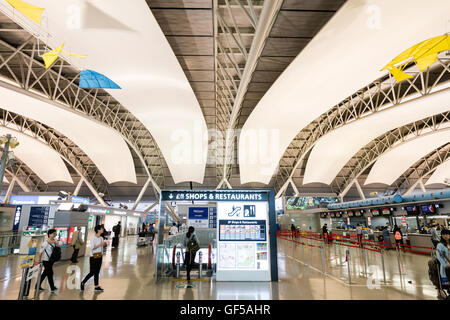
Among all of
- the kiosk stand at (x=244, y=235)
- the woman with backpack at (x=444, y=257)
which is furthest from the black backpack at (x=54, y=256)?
the woman with backpack at (x=444, y=257)

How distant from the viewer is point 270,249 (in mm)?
7859

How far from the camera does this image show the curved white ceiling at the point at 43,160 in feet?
102

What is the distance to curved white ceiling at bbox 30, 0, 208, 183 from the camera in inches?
379

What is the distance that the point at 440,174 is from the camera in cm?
3756

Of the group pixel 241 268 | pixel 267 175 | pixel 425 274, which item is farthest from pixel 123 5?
pixel 267 175

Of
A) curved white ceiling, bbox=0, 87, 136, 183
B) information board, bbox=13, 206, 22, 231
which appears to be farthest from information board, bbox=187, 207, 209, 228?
curved white ceiling, bbox=0, 87, 136, 183

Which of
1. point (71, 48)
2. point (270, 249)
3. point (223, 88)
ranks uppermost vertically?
point (223, 88)

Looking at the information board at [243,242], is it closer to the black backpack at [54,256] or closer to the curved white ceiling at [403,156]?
the black backpack at [54,256]

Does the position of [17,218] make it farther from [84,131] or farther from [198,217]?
[84,131]

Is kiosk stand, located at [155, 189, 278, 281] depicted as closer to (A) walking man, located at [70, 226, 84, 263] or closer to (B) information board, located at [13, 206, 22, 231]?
(A) walking man, located at [70, 226, 84, 263]

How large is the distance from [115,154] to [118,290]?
Answer: 28.2 metres

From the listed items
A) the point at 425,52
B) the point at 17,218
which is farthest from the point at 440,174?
the point at 17,218

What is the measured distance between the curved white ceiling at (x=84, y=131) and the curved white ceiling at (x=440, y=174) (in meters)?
45.0

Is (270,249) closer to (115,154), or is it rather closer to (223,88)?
(223,88)
